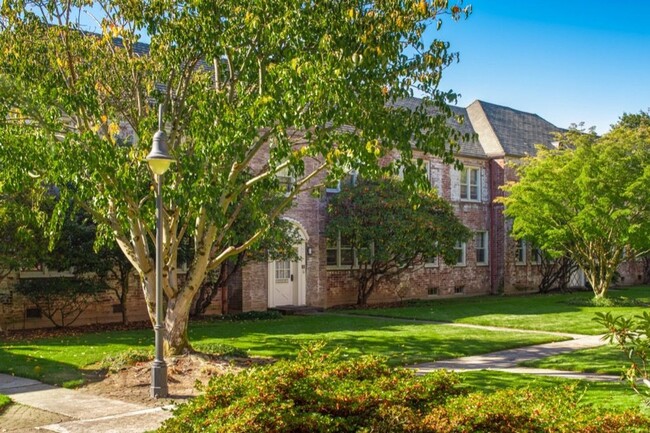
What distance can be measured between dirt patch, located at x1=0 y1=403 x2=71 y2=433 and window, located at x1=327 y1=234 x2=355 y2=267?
1680 centimetres

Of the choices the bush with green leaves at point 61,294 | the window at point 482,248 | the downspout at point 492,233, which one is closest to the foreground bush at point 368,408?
the bush with green leaves at point 61,294

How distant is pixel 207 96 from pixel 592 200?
1739 cm

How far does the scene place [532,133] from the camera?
35.2 meters

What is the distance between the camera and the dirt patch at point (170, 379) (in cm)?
993

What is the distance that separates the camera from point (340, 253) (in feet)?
85.1

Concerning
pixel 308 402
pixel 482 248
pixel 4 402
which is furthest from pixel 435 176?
pixel 308 402

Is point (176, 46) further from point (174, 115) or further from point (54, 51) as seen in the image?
point (54, 51)

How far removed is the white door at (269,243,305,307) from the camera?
76.7 feet

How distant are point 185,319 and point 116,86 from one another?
170 inches

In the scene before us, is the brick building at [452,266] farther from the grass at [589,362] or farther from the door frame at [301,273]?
the grass at [589,362]

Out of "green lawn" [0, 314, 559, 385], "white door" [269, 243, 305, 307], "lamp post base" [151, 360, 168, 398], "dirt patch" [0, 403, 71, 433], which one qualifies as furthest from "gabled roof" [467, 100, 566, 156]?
Result: "dirt patch" [0, 403, 71, 433]

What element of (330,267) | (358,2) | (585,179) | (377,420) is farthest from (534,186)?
(377,420)

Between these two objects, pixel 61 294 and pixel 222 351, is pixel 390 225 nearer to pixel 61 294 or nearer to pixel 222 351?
pixel 61 294

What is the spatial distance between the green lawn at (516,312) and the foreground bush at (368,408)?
11997 mm
